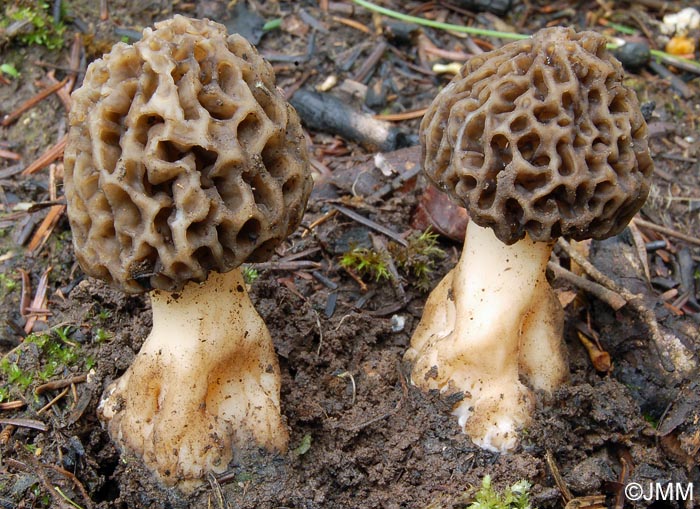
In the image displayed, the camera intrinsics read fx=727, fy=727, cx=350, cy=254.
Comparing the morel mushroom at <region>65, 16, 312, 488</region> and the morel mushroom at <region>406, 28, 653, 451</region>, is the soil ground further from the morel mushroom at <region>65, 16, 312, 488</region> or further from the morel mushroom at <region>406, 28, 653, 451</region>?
the morel mushroom at <region>65, 16, 312, 488</region>

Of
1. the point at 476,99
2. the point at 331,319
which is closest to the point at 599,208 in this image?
the point at 476,99

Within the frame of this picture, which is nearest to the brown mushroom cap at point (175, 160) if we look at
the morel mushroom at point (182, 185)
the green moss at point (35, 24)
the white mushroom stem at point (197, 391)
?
the morel mushroom at point (182, 185)

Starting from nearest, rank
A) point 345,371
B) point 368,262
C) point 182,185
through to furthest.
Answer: point 182,185 → point 345,371 → point 368,262

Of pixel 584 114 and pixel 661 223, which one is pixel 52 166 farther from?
pixel 661 223

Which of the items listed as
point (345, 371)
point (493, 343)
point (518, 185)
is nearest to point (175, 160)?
point (518, 185)

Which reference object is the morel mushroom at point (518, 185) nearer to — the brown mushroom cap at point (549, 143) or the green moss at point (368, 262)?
the brown mushroom cap at point (549, 143)

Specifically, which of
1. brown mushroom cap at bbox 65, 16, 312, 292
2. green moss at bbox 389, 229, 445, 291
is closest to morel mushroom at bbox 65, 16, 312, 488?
brown mushroom cap at bbox 65, 16, 312, 292

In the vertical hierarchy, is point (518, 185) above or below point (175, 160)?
below

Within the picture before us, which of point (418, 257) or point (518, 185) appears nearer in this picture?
point (518, 185)

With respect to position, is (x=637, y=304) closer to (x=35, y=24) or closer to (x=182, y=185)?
(x=182, y=185)
